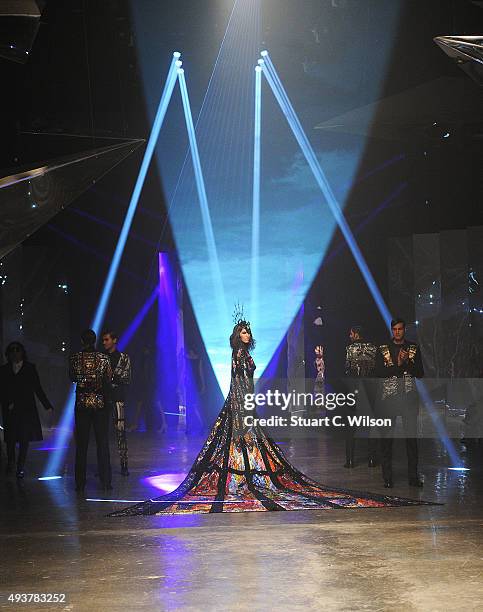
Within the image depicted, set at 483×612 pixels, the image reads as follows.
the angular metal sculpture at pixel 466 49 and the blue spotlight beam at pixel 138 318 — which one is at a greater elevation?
the angular metal sculpture at pixel 466 49

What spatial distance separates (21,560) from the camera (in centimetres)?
514

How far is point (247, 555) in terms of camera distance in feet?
16.9

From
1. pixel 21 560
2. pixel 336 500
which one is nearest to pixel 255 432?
pixel 336 500

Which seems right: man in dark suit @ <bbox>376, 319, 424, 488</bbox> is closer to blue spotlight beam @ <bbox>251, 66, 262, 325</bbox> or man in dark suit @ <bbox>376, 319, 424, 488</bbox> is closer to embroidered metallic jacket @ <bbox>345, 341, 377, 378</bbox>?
embroidered metallic jacket @ <bbox>345, 341, 377, 378</bbox>

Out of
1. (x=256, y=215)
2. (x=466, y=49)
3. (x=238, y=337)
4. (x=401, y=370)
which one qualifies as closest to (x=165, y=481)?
(x=238, y=337)

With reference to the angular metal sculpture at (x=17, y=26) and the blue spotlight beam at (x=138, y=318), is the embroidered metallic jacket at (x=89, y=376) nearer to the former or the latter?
the angular metal sculpture at (x=17, y=26)

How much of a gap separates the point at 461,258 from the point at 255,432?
5965 millimetres

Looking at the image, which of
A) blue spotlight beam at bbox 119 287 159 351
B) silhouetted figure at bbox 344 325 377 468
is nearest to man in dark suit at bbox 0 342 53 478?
silhouetted figure at bbox 344 325 377 468

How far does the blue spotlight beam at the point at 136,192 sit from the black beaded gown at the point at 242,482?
23.9ft

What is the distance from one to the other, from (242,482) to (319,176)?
880 cm

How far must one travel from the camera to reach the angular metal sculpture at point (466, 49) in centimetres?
613

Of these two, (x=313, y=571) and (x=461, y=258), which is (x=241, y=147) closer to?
(x=461, y=258)

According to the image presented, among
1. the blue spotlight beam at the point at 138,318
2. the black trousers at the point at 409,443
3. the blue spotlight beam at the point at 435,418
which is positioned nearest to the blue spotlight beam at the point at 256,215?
the blue spotlight beam at the point at 138,318

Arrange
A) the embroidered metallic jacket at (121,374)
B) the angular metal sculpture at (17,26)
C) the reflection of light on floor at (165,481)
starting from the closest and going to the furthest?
1. the angular metal sculpture at (17,26)
2. the reflection of light on floor at (165,481)
3. the embroidered metallic jacket at (121,374)
